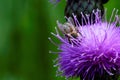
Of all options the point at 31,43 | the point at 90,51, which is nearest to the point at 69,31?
the point at 90,51

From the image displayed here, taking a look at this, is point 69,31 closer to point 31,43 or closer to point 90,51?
point 90,51

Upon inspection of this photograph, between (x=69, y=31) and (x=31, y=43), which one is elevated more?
(x=31, y=43)

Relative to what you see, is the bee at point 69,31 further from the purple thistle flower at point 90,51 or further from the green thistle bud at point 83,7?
the green thistle bud at point 83,7

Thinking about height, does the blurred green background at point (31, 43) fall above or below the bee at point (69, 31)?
above

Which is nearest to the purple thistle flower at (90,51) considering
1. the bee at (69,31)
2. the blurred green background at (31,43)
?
the bee at (69,31)

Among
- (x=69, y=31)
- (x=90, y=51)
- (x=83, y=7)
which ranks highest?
(x=83, y=7)

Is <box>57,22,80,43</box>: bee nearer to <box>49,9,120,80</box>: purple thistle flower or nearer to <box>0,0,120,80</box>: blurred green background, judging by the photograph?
<box>49,9,120,80</box>: purple thistle flower
